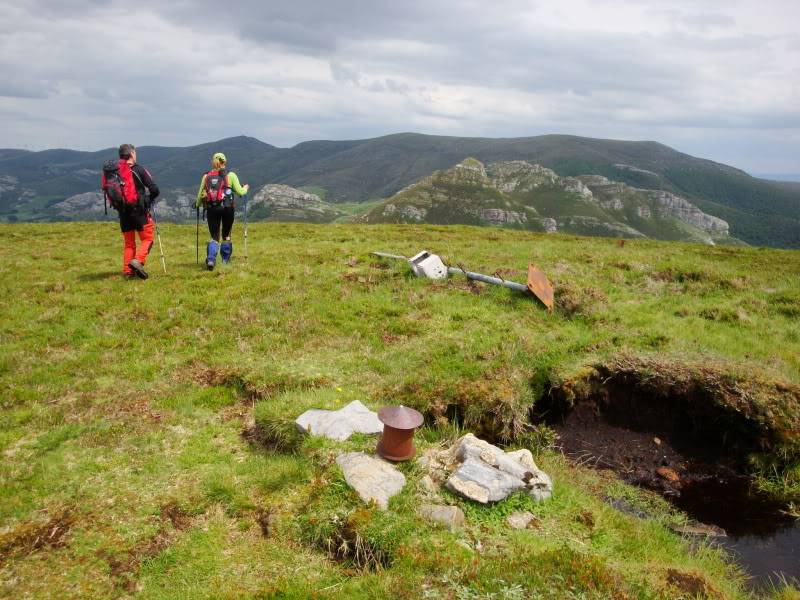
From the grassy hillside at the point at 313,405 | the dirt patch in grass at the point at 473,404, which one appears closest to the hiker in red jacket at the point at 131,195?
the grassy hillside at the point at 313,405

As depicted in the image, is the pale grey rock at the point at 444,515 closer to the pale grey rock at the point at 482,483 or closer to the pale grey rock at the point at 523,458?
the pale grey rock at the point at 482,483

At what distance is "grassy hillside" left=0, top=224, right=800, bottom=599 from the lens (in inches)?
260

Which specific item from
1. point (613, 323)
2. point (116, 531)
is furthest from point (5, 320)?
point (613, 323)

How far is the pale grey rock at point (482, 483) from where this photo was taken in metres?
7.76

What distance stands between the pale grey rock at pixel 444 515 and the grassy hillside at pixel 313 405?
0.57ft

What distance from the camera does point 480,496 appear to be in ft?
25.3

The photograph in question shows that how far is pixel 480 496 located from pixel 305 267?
47.7ft

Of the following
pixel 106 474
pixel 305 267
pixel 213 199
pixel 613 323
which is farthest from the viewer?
pixel 305 267

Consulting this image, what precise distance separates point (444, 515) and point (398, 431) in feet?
5.08

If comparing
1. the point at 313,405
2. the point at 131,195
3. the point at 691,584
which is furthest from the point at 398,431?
the point at 131,195

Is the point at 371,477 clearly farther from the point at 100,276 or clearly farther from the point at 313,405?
the point at 100,276

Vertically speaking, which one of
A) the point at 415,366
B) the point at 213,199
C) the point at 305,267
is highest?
the point at 213,199

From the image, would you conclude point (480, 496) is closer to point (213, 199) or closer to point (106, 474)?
point (106, 474)

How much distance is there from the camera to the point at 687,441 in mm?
11672
